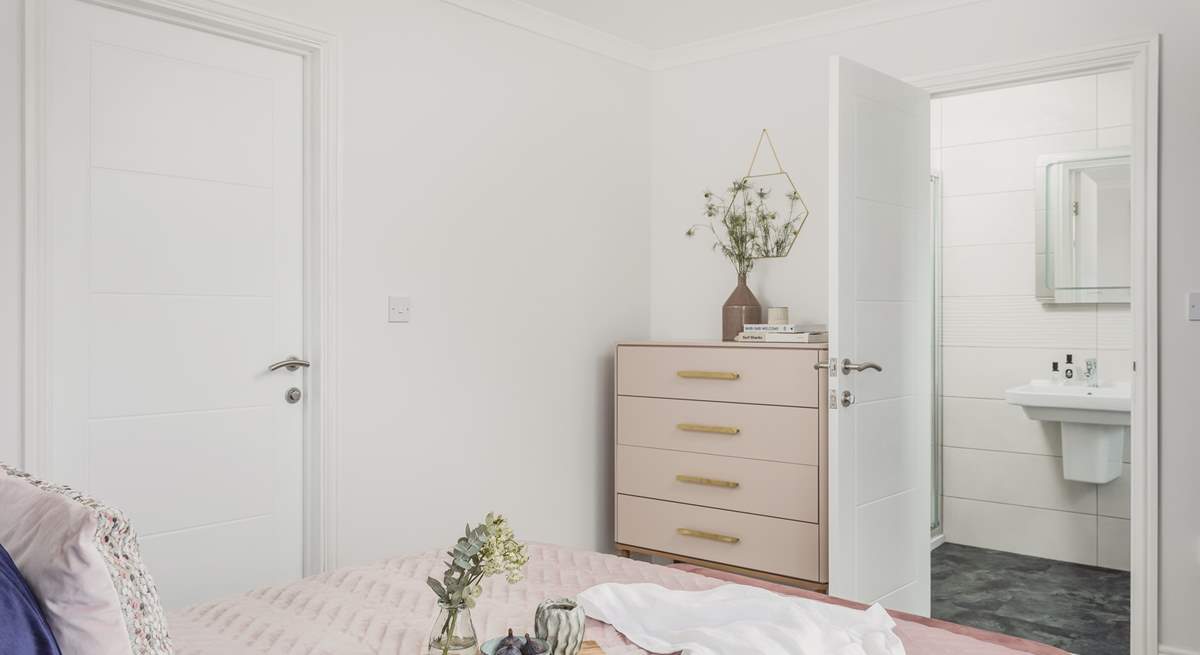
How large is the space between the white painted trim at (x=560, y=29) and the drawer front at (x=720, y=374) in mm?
1335

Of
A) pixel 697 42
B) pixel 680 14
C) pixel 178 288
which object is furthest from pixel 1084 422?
pixel 178 288

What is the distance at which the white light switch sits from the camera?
3105mm

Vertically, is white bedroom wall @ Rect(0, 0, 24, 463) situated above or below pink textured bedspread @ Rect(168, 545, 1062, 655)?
above

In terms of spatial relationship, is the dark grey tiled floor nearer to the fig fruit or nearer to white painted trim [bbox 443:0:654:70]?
the fig fruit

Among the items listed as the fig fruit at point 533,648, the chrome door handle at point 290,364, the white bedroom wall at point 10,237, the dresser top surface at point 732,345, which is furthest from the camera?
the dresser top surface at point 732,345

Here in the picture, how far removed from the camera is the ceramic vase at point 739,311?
3734 millimetres

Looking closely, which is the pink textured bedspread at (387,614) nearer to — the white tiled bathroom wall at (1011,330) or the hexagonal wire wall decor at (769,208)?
the hexagonal wire wall decor at (769,208)

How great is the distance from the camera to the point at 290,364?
289cm

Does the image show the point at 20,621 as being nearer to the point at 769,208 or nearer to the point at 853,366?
the point at 853,366

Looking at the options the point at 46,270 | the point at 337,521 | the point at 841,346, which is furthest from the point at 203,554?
the point at 841,346

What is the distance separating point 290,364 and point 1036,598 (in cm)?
316

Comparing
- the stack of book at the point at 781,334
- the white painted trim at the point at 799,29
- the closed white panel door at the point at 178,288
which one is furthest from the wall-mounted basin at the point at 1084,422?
the closed white panel door at the point at 178,288

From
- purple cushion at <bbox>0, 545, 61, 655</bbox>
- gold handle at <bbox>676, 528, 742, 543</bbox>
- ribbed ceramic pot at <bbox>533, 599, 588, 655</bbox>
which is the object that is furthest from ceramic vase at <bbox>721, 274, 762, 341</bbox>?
purple cushion at <bbox>0, 545, 61, 655</bbox>

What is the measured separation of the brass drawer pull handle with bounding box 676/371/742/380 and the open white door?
51 cm
